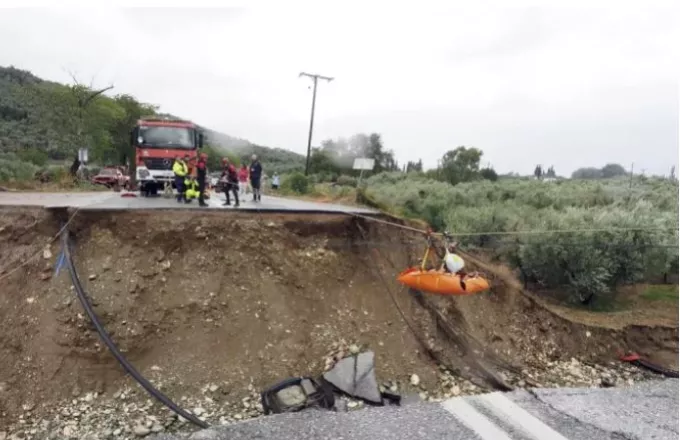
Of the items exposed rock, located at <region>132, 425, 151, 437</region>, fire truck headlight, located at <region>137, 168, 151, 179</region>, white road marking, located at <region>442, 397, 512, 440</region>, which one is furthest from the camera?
fire truck headlight, located at <region>137, 168, 151, 179</region>

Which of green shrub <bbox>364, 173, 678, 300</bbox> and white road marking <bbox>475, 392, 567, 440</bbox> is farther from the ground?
green shrub <bbox>364, 173, 678, 300</bbox>

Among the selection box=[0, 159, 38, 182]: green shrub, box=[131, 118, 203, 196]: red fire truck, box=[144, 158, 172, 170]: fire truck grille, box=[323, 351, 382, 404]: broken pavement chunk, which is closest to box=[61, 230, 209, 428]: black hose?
box=[323, 351, 382, 404]: broken pavement chunk

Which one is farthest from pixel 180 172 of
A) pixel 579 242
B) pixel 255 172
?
pixel 579 242

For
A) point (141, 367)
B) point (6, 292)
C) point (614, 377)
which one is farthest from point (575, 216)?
point (6, 292)

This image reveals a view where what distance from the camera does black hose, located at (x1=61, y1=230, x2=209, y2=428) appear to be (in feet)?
32.9

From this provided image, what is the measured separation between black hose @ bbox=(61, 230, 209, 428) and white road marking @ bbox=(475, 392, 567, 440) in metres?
5.84

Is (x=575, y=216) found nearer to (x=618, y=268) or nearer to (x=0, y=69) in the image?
(x=618, y=268)

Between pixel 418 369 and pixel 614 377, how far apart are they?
17.6 ft

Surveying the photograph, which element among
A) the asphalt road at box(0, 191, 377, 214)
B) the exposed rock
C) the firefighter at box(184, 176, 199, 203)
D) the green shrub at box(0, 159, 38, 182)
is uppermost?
the firefighter at box(184, 176, 199, 203)

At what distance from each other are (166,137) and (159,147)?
0.48 meters

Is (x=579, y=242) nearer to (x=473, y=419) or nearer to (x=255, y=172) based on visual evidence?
(x=473, y=419)

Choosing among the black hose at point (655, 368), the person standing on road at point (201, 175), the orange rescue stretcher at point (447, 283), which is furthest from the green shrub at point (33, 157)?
the black hose at point (655, 368)

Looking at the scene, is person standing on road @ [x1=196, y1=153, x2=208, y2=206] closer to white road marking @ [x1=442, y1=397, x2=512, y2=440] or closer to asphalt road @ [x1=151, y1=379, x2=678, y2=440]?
asphalt road @ [x1=151, y1=379, x2=678, y2=440]

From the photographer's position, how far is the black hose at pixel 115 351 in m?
10.0
